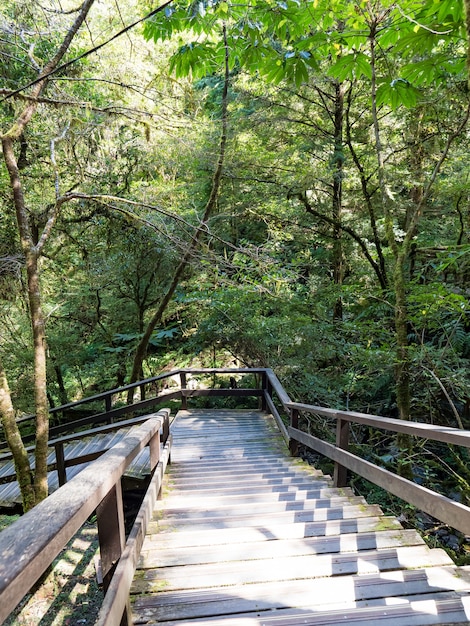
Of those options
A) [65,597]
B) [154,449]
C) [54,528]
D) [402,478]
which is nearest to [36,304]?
[154,449]

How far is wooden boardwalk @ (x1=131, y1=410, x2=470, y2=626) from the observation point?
1.70 meters


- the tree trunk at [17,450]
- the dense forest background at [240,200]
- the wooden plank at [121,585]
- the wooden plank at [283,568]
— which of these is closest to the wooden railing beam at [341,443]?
the wooden plank at [283,568]

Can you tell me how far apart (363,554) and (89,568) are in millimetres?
4330

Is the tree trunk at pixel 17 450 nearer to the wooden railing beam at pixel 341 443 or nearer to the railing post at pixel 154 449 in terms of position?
the railing post at pixel 154 449

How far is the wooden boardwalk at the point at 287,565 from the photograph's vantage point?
1.70 m

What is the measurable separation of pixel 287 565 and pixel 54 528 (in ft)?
5.50

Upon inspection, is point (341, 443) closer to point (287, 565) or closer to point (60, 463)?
point (287, 565)

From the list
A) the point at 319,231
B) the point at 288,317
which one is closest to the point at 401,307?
the point at 288,317

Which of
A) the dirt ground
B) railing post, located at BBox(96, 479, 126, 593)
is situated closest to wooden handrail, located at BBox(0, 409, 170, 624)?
railing post, located at BBox(96, 479, 126, 593)

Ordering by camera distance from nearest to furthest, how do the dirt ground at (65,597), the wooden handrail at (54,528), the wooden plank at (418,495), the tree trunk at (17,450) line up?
the wooden handrail at (54,528)
the wooden plank at (418,495)
the dirt ground at (65,597)
the tree trunk at (17,450)

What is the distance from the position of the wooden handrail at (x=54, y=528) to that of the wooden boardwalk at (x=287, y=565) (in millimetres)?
584

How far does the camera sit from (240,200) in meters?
9.59

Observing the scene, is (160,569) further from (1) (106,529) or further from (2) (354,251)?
(2) (354,251)

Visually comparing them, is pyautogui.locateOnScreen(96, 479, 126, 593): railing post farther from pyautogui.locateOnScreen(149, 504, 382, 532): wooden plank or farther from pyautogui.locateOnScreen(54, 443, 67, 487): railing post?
pyautogui.locateOnScreen(54, 443, 67, 487): railing post
